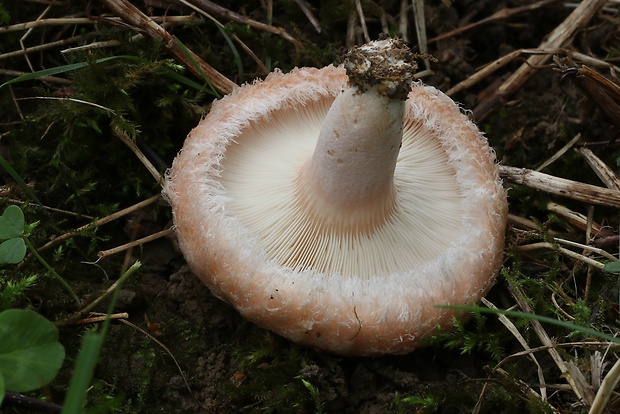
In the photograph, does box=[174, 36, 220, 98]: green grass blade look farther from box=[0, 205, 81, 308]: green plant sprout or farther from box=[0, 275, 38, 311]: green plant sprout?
box=[0, 275, 38, 311]: green plant sprout

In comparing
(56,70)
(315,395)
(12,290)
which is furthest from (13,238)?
(315,395)

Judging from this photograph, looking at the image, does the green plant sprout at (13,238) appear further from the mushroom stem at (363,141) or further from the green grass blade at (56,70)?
the mushroom stem at (363,141)

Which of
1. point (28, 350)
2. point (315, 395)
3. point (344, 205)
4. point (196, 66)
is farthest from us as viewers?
point (196, 66)

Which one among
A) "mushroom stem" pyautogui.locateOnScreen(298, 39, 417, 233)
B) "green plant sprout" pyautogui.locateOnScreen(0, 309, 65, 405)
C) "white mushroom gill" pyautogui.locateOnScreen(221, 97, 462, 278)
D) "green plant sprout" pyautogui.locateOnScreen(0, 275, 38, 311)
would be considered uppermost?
"mushroom stem" pyautogui.locateOnScreen(298, 39, 417, 233)

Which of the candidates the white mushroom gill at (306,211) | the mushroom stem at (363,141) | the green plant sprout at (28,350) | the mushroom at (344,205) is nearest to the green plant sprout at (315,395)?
the mushroom at (344,205)

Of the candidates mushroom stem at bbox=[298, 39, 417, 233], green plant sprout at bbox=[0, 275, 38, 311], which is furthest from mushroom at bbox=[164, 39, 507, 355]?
green plant sprout at bbox=[0, 275, 38, 311]

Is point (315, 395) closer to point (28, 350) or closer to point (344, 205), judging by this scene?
point (344, 205)
